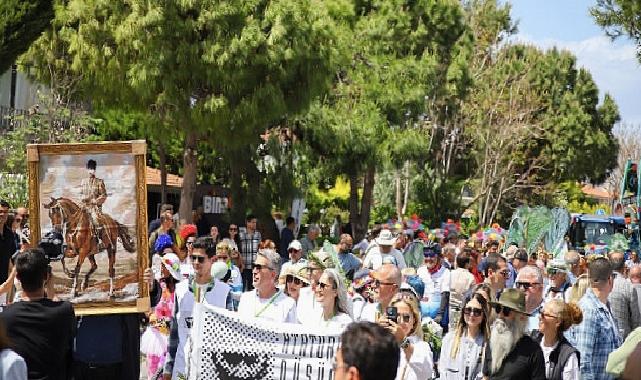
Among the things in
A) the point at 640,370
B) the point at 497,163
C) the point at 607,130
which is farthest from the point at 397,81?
the point at 607,130

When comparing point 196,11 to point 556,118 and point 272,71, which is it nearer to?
point 272,71

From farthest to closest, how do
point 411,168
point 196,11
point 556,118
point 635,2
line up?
point 556,118 < point 411,168 < point 196,11 < point 635,2

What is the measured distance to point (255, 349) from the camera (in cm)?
740

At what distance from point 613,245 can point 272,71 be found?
7.69m

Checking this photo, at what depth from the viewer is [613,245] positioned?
2170 centimetres

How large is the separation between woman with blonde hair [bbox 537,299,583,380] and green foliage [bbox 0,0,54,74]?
42.4ft

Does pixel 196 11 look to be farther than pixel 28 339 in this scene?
Yes

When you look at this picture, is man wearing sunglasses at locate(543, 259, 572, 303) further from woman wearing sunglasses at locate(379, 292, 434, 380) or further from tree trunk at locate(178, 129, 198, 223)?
tree trunk at locate(178, 129, 198, 223)

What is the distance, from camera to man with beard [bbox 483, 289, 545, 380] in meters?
6.66

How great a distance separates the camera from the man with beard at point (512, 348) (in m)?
6.66

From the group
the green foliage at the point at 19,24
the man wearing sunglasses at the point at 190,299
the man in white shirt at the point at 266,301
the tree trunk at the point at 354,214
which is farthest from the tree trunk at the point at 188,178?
the man in white shirt at the point at 266,301

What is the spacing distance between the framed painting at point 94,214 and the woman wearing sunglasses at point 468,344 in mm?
2200

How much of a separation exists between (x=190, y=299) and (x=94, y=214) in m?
1.20

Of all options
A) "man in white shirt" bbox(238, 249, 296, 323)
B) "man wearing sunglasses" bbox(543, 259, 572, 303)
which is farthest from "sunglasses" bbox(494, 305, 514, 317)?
"man wearing sunglasses" bbox(543, 259, 572, 303)
